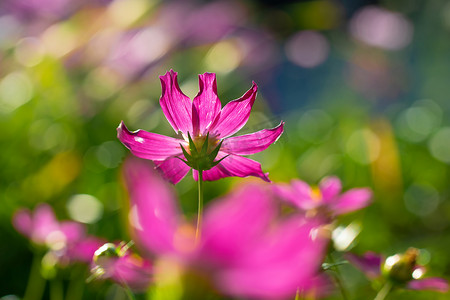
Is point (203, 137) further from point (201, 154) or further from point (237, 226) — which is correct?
point (237, 226)

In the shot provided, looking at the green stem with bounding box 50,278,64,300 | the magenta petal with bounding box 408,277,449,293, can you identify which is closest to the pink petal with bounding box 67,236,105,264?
the green stem with bounding box 50,278,64,300

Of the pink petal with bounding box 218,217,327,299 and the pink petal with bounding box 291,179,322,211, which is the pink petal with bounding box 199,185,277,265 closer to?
the pink petal with bounding box 218,217,327,299

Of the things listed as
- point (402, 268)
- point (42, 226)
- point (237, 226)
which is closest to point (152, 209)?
point (237, 226)

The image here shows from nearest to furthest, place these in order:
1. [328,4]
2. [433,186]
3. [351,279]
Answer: [351,279] → [433,186] → [328,4]

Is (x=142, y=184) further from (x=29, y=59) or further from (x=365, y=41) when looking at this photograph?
(x=365, y=41)

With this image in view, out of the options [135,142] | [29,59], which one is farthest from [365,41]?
[135,142]

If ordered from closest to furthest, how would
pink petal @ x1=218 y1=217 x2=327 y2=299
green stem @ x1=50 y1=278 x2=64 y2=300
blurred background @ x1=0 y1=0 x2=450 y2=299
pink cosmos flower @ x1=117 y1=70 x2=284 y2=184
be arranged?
pink petal @ x1=218 y1=217 x2=327 y2=299 → pink cosmos flower @ x1=117 y1=70 x2=284 y2=184 → green stem @ x1=50 y1=278 x2=64 y2=300 → blurred background @ x1=0 y1=0 x2=450 y2=299
